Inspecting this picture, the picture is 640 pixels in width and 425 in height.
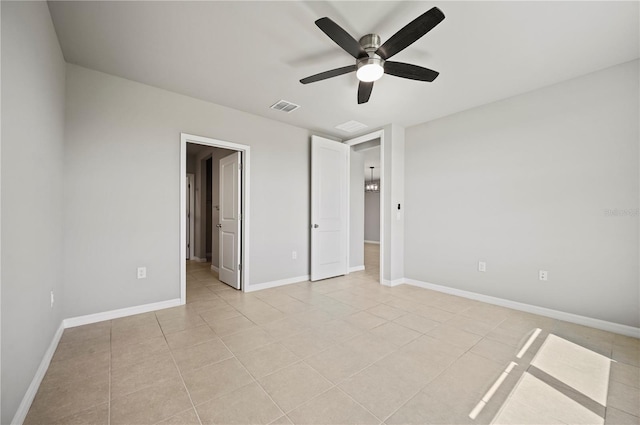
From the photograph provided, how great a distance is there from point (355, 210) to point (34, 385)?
4730 millimetres

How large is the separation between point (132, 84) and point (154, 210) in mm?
→ 1445

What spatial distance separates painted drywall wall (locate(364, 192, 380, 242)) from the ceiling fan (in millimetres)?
8811

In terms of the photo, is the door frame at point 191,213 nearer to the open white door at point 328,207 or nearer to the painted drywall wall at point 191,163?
the painted drywall wall at point 191,163

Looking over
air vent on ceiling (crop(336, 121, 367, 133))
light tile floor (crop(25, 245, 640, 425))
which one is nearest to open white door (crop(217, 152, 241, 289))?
light tile floor (crop(25, 245, 640, 425))

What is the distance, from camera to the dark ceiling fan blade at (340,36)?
5.63 feet

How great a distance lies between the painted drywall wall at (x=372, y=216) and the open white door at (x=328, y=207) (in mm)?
6232

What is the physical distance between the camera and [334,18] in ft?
6.64

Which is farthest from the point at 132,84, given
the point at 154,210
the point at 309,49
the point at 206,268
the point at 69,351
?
the point at 206,268

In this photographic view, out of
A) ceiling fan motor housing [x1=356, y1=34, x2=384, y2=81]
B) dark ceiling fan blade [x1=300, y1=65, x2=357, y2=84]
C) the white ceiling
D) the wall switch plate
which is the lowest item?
the wall switch plate

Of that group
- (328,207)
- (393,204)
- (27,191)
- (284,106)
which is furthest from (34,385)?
(393,204)

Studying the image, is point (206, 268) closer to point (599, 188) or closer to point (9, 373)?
point (9, 373)

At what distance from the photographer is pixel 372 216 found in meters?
11.3

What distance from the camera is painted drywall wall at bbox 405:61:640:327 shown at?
2.60 meters

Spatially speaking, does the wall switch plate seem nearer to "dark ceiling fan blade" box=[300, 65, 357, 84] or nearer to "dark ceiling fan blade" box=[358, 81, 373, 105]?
"dark ceiling fan blade" box=[300, 65, 357, 84]
